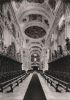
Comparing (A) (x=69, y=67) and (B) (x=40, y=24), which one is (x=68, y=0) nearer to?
(A) (x=69, y=67)

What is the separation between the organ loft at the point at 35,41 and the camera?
7.17 m

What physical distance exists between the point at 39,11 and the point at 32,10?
98 cm

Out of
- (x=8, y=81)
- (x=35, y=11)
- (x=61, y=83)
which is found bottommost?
(x=61, y=83)

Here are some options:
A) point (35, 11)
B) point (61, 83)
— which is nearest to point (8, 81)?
point (61, 83)

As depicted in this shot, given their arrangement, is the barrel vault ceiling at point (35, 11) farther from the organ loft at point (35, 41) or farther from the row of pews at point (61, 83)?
the row of pews at point (61, 83)

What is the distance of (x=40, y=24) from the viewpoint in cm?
2917

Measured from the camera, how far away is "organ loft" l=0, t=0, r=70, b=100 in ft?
23.5

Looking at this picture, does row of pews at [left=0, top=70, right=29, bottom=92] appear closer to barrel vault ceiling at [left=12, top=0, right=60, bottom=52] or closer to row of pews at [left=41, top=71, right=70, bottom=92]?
row of pews at [left=41, top=71, right=70, bottom=92]

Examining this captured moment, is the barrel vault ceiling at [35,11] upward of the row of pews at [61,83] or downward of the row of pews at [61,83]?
upward

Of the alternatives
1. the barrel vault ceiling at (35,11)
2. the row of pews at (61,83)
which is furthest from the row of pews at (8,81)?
the barrel vault ceiling at (35,11)

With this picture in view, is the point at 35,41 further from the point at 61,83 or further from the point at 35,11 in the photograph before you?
the point at 61,83

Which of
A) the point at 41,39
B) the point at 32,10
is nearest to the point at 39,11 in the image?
the point at 32,10

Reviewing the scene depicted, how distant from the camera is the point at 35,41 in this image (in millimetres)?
38469

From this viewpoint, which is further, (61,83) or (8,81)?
(61,83)
